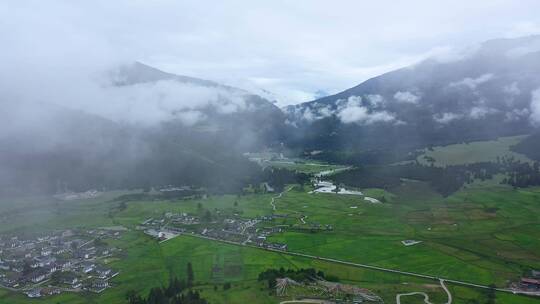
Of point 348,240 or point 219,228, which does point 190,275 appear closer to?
point 219,228

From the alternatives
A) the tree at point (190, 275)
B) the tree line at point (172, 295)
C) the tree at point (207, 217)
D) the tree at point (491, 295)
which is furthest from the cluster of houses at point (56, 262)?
the tree at point (491, 295)

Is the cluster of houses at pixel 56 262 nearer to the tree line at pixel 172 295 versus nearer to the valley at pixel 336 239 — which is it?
the valley at pixel 336 239

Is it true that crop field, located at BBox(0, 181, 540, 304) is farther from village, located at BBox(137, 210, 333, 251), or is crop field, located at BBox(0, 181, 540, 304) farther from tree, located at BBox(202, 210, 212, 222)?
tree, located at BBox(202, 210, 212, 222)

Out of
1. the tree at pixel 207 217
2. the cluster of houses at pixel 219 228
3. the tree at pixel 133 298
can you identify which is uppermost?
the tree at pixel 207 217

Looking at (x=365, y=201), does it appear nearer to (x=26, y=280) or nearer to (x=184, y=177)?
(x=184, y=177)

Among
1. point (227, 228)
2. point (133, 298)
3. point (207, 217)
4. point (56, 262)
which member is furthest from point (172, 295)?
point (207, 217)
